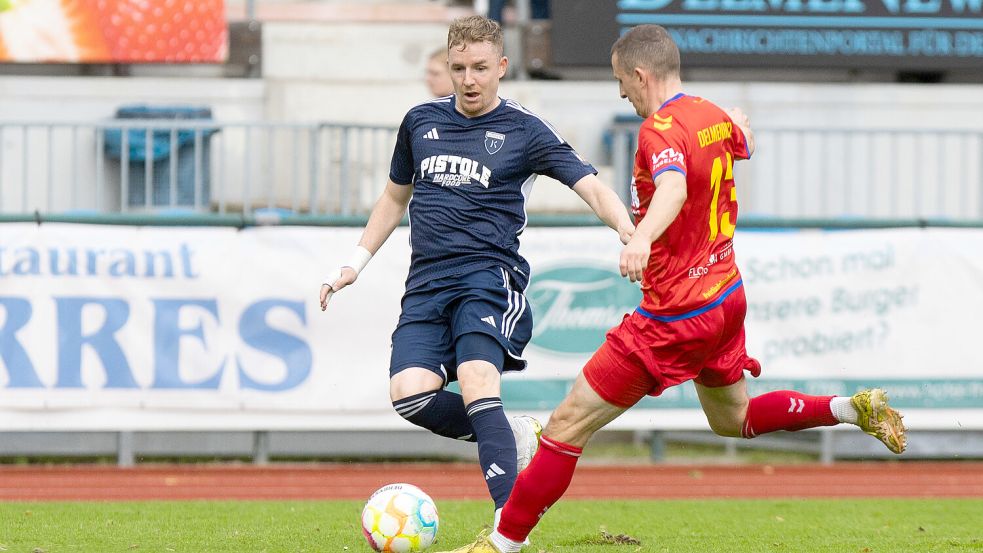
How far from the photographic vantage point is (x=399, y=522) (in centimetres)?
554

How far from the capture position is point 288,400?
9.70 m

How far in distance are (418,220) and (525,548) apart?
1453 mm

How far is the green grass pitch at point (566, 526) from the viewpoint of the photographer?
6.08 m

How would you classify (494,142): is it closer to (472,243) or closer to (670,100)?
(472,243)

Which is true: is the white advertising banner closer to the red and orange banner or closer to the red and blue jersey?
the red and blue jersey

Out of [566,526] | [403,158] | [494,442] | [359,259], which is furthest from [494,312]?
[566,526]

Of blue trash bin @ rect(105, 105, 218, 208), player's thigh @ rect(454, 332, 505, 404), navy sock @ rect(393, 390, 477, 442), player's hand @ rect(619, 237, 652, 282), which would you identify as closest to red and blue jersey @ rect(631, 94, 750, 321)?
player's hand @ rect(619, 237, 652, 282)

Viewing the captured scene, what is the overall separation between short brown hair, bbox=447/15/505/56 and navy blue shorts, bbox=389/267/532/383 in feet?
3.11

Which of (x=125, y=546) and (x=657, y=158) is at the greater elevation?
(x=657, y=158)

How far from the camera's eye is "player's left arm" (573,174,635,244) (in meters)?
5.56

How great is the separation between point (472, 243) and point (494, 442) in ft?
2.76

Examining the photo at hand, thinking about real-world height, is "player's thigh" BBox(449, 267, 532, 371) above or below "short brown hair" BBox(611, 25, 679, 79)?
below

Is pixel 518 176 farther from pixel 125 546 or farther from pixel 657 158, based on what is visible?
pixel 125 546

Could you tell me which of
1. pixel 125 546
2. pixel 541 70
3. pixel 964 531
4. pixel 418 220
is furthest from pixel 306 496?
pixel 541 70
